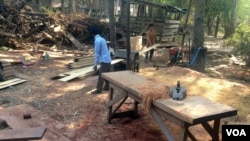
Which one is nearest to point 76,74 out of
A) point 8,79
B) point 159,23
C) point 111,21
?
point 8,79

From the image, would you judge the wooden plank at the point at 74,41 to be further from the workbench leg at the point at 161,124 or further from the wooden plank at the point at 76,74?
the workbench leg at the point at 161,124

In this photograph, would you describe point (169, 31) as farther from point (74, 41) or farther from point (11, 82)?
point (11, 82)

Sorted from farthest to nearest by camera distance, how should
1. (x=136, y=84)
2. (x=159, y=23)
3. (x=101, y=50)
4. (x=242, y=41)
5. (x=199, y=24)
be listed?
(x=159, y=23) → (x=242, y=41) → (x=199, y=24) → (x=101, y=50) → (x=136, y=84)

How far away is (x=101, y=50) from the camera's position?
8828 millimetres

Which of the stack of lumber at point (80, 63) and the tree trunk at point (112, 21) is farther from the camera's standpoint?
the tree trunk at point (112, 21)

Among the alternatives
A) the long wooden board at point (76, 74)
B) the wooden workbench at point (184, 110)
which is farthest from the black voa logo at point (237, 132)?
the long wooden board at point (76, 74)

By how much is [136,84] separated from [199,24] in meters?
8.88

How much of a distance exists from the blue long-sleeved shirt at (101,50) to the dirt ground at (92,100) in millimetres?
1046

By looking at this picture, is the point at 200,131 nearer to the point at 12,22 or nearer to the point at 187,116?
the point at 187,116

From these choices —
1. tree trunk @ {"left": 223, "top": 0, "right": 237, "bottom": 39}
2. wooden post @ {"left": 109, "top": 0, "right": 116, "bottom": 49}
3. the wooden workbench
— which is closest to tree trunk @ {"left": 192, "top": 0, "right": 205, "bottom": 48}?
wooden post @ {"left": 109, "top": 0, "right": 116, "bottom": 49}

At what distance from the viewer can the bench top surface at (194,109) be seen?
4293 millimetres

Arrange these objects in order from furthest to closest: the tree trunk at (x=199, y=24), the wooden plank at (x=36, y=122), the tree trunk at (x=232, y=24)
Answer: the tree trunk at (x=232, y=24) → the tree trunk at (x=199, y=24) → the wooden plank at (x=36, y=122)

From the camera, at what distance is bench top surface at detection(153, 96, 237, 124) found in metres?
4.29

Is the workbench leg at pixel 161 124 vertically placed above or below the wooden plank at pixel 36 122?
above
